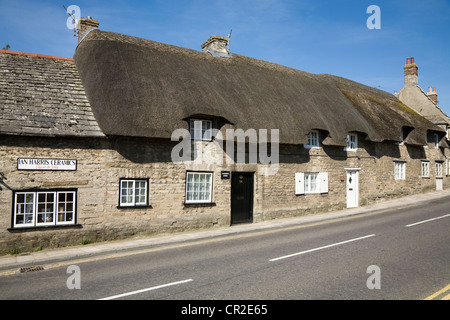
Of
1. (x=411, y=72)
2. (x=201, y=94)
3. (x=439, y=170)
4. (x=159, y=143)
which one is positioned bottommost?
(x=439, y=170)

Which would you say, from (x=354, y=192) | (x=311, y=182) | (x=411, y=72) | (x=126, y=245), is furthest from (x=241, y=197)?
(x=411, y=72)

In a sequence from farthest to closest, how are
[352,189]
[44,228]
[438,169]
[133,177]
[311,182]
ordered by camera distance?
[438,169] → [352,189] → [311,182] → [133,177] → [44,228]

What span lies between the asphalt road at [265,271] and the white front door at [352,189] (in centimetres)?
759

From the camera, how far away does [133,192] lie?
11961 millimetres

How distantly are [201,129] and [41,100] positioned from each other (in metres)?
5.75

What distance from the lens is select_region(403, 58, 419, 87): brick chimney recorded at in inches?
1192

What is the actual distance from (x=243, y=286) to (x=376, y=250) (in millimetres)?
4532

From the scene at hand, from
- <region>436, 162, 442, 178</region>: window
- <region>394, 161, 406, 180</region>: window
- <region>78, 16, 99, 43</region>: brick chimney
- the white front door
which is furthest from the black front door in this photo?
<region>436, 162, 442, 178</region>: window

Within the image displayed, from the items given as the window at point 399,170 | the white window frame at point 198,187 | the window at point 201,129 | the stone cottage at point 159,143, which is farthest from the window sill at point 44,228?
the window at point 399,170

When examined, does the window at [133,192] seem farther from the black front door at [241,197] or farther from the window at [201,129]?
the black front door at [241,197]

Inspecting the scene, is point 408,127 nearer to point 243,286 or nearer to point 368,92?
point 368,92

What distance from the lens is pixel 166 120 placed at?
11.9 metres

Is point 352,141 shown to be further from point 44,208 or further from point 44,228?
point 44,228
